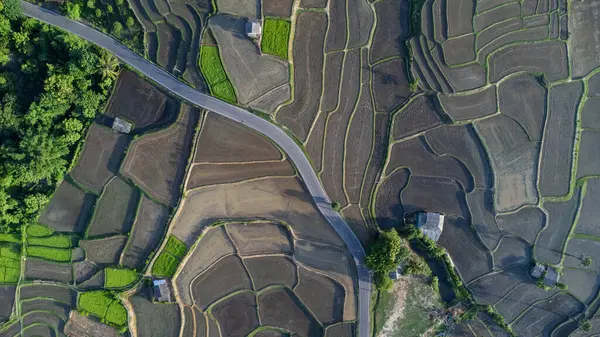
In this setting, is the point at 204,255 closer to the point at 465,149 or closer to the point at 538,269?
the point at 465,149

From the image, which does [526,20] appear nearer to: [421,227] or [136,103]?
[421,227]

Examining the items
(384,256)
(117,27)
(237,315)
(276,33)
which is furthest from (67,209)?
(384,256)

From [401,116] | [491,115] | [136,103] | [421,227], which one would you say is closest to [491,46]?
[491,115]

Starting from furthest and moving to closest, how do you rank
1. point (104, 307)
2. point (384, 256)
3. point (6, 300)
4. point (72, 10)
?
point (6, 300), point (104, 307), point (72, 10), point (384, 256)

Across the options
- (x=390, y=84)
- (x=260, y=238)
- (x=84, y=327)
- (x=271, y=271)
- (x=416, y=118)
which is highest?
(x=390, y=84)

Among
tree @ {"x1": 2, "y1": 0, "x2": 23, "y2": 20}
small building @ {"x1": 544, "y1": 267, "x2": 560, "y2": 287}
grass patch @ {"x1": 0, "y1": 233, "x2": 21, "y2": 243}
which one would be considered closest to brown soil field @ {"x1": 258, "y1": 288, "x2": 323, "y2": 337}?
small building @ {"x1": 544, "y1": 267, "x2": 560, "y2": 287}

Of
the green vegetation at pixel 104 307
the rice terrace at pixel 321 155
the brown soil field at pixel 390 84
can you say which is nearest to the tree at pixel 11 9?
the rice terrace at pixel 321 155

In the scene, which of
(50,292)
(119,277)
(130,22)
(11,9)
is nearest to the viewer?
(11,9)
